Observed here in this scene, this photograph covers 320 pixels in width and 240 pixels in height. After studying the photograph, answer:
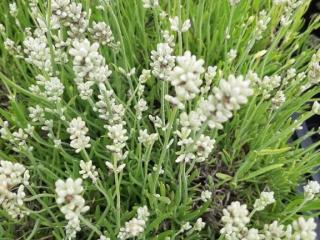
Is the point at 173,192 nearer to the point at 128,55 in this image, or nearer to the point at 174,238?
the point at 174,238

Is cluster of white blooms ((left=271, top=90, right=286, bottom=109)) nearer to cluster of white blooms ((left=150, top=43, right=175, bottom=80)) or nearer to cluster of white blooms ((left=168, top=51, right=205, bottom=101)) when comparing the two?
cluster of white blooms ((left=150, top=43, right=175, bottom=80))

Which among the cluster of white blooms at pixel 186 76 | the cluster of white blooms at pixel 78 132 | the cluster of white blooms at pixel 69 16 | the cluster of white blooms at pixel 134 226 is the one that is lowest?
the cluster of white blooms at pixel 134 226

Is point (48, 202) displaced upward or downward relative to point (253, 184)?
upward

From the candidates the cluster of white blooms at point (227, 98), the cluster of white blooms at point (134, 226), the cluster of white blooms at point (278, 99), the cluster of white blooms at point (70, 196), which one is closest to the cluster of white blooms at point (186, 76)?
the cluster of white blooms at point (227, 98)

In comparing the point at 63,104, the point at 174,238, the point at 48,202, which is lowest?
the point at 174,238

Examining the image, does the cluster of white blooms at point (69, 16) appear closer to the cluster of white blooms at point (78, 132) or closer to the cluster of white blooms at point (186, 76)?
the cluster of white blooms at point (78, 132)

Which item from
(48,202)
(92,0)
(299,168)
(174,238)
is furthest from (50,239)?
(92,0)

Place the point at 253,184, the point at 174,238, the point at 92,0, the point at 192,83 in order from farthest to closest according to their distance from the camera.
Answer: the point at 92,0
the point at 253,184
the point at 174,238
the point at 192,83
